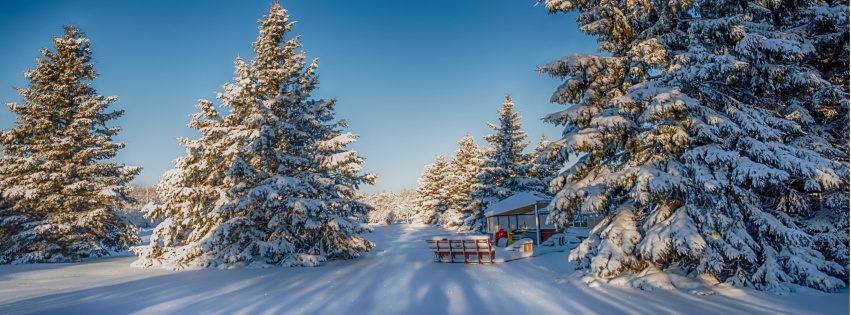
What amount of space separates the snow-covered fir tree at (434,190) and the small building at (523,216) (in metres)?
18.8

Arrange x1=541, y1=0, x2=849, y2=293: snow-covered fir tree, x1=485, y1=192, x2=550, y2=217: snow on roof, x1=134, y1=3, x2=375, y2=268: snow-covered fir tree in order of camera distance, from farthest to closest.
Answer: x1=485, y1=192, x2=550, y2=217: snow on roof
x1=134, y1=3, x2=375, y2=268: snow-covered fir tree
x1=541, y1=0, x2=849, y2=293: snow-covered fir tree

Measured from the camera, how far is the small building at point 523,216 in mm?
26516

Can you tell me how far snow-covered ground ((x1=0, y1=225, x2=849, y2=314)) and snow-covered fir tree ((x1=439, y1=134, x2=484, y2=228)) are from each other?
29087mm

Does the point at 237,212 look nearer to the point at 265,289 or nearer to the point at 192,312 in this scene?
the point at 265,289

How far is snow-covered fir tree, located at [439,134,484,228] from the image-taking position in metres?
44.2

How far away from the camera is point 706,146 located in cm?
1011

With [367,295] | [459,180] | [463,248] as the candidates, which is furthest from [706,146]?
[459,180]

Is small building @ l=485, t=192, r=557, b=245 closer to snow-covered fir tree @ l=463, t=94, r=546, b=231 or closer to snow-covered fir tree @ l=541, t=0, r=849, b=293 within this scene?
snow-covered fir tree @ l=463, t=94, r=546, b=231

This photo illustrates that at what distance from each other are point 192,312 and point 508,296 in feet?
20.4

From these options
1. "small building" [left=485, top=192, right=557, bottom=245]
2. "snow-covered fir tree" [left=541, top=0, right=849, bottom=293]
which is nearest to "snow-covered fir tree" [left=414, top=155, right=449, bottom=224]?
"small building" [left=485, top=192, right=557, bottom=245]

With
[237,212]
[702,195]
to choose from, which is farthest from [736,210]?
[237,212]

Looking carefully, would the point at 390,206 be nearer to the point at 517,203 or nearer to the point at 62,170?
the point at 517,203

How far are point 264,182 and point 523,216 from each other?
2067 centimetres

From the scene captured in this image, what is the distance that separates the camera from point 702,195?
33.0 feet
